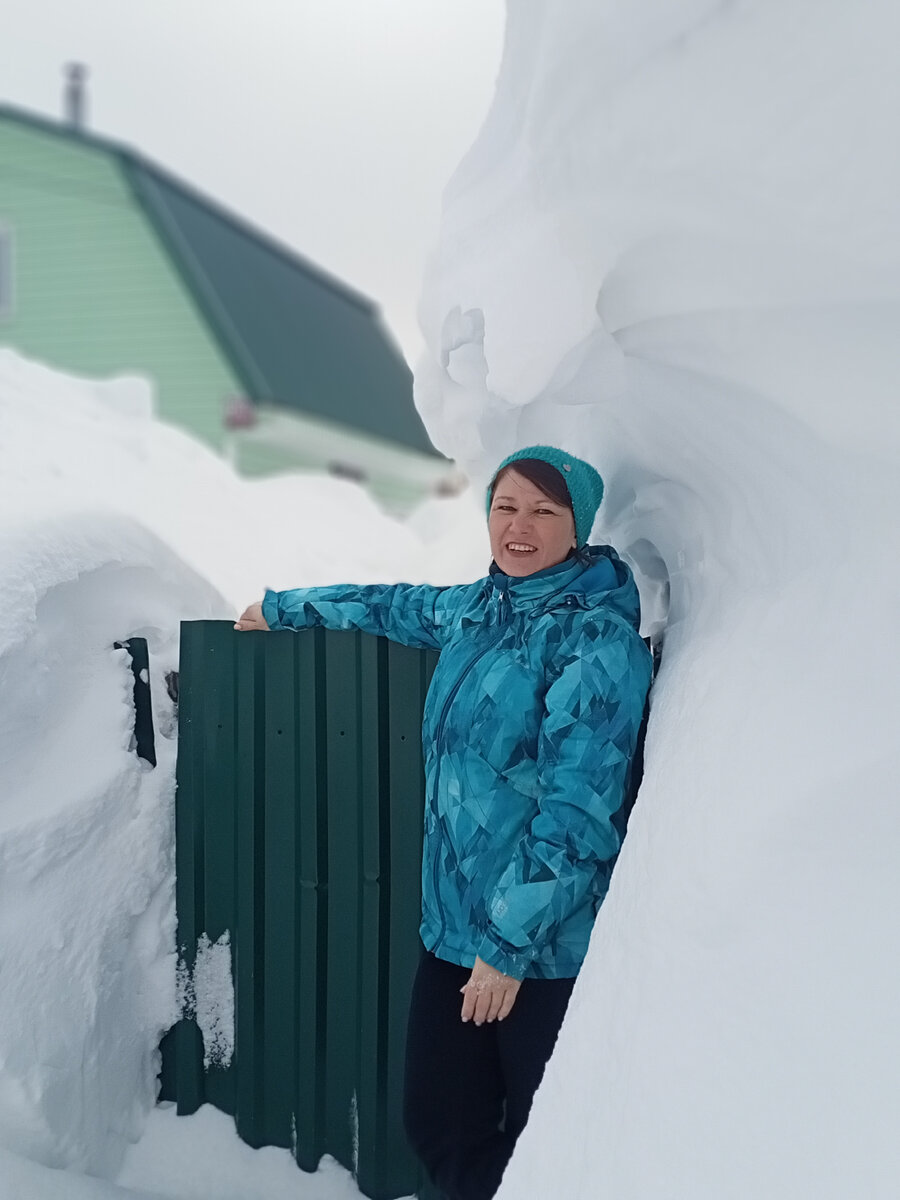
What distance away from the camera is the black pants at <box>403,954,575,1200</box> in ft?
5.86

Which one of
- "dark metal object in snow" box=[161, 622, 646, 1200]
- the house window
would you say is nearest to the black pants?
"dark metal object in snow" box=[161, 622, 646, 1200]

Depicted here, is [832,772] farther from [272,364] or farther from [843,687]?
[272,364]

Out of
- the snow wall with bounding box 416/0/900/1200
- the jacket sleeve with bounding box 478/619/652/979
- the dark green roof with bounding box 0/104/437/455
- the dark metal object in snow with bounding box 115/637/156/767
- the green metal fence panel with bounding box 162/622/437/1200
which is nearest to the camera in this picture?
the snow wall with bounding box 416/0/900/1200

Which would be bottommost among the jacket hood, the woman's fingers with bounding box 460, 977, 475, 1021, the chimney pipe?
the woman's fingers with bounding box 460, 977, 475, 1021

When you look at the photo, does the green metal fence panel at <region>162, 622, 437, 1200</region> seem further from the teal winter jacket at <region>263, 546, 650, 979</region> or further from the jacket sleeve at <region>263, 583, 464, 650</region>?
the teal winter jacket at <region>263, 546, 650, 979</region>

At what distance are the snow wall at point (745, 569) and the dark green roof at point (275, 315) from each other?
384 inches

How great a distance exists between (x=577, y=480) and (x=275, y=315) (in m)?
12.1

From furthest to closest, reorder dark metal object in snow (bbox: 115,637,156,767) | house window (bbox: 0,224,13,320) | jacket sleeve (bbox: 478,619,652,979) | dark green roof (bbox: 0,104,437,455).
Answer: house window (bbox: 0,224,13,320)
dark green roof (bbox: 0,104,437,455)
dark metal object in snow (bbox: 115,637,156,767)
jacket sleeve (bbox: 478,619,652,979)

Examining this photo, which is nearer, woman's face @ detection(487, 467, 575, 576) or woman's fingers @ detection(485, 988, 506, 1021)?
woman's fingers @ detection(485, 988, 506, 1021)

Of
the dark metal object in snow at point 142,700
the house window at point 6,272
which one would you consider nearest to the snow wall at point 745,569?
the dark metal object in snow at point 142,700

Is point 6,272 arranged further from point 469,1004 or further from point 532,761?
point 469,1004

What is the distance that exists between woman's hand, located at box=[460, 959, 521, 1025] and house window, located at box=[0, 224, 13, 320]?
472 inches

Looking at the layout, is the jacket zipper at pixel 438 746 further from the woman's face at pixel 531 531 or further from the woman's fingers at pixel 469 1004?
the woman's fingers at pixel 469 1004

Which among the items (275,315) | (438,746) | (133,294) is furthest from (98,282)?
(438,746)
